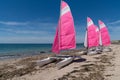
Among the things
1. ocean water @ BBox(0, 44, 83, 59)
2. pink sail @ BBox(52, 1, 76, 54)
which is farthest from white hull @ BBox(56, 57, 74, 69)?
ocean water @ BBox(0, 44, 83, 59)

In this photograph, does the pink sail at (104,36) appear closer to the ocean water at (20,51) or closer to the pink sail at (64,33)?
the ocean water at (20,51)

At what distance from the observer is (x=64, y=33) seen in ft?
43.2

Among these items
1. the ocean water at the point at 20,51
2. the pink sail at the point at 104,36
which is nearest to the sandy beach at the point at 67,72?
the pink sail at the point at 104,36

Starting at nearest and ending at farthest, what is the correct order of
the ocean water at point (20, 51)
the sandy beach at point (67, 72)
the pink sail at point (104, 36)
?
the sandy beach at point (67, 72) → the pink sail at point (104, 36) → the ocean water at point (20, 51)

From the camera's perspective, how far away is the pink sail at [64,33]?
1308 centimetres

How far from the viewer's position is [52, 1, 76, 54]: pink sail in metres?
13.1

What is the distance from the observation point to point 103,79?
775cm

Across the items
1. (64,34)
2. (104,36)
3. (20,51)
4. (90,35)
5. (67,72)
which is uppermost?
(104,36)

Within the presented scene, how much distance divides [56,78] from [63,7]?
7.09 metres

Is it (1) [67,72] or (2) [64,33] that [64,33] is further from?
(1) [67,72]

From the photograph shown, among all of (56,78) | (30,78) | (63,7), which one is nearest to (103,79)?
(56,78)

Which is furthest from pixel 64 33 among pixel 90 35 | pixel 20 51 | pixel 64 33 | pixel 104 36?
pixel 20 51

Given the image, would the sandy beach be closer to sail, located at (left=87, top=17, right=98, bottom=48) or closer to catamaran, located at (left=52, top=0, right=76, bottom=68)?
catamaran, located at (left=52, top=0, right=76, bottom=68)

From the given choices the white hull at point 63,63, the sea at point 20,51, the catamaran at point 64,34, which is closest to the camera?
the white hull at point 63,63
